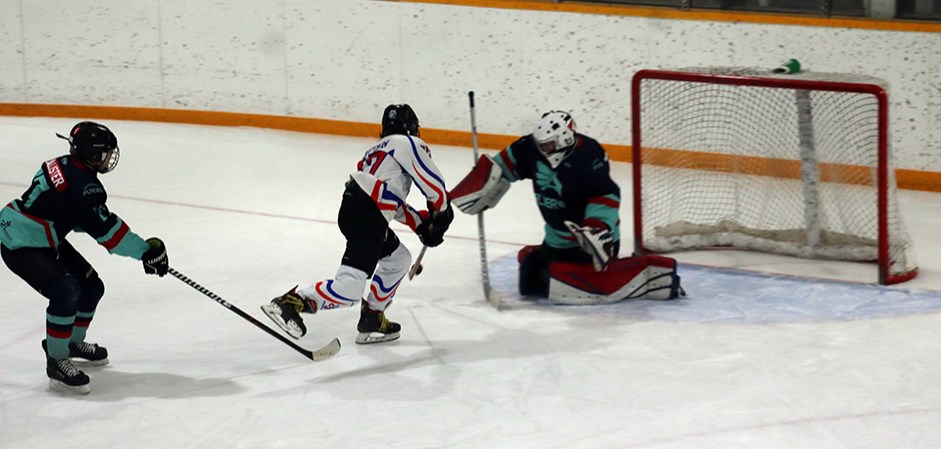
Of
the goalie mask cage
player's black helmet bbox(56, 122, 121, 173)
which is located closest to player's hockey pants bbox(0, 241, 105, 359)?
player's black helmet bbox(56, 122, 121, 173)

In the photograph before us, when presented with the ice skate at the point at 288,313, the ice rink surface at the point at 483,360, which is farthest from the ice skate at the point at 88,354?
the ice skate at the point at 288,313

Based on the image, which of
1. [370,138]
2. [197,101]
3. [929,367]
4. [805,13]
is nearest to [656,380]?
[929,367]

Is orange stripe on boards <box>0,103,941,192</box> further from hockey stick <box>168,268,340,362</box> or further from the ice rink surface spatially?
hockey stick <box>168,268,340,362</box>

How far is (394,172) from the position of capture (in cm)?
462

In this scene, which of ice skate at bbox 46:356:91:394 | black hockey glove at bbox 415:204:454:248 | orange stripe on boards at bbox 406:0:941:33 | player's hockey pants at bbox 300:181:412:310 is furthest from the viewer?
orange stripe on boards at bbox 406:0:941:33

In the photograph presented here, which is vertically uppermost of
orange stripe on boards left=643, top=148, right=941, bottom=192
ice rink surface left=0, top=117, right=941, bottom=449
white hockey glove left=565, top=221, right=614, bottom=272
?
orange stripe on boards left=643, top=148, right=941, bottom=192

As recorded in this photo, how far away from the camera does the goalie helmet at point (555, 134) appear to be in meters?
4.96

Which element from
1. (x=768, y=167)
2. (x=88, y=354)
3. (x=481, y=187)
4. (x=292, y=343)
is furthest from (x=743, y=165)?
(x=88, y=354)

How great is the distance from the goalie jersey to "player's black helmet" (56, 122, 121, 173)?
174cm

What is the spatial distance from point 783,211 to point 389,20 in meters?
3.32

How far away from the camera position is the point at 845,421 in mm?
3922

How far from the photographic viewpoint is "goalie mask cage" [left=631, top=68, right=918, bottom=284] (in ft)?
18.2

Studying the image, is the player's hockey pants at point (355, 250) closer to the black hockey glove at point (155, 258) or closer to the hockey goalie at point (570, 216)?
the black hockey glove at point (155, 258)

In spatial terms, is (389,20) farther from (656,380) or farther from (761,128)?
(656,380)
